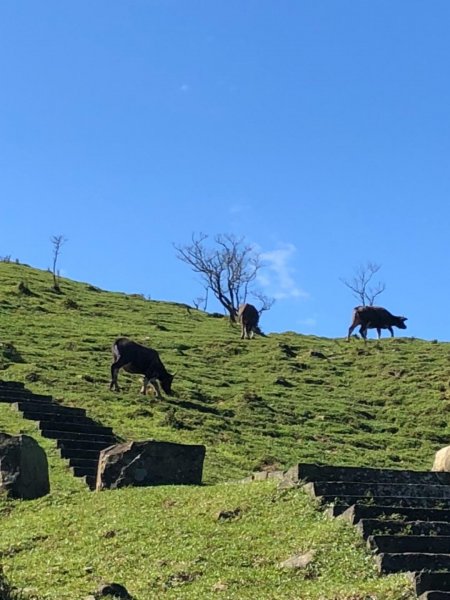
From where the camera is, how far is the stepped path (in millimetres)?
21609

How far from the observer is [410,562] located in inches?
481

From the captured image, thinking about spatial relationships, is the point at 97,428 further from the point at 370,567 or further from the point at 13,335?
the point at 13,335

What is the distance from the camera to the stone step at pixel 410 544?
12641mm

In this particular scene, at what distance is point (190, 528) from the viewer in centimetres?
1420

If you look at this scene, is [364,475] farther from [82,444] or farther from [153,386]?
[153,386]

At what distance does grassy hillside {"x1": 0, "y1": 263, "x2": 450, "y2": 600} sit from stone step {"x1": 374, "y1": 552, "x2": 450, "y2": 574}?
9.6 inches

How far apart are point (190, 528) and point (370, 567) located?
3.08m

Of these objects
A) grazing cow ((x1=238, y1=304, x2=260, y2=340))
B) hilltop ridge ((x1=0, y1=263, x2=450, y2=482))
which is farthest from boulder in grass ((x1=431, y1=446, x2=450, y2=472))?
grazing cow ((x1=238, y1=304, x2=260, y2=340))

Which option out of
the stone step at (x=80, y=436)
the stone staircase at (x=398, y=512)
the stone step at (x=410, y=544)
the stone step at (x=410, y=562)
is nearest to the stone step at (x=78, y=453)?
the stone step at (x=80, y=436)

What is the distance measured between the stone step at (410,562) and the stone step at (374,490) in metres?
2.21

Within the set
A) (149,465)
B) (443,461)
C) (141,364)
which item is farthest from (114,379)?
(443,461)

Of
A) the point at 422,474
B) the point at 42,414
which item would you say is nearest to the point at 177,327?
the point at 42,414

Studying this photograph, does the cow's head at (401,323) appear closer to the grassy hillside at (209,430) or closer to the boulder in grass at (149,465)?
the grassy hillside at (209,430)

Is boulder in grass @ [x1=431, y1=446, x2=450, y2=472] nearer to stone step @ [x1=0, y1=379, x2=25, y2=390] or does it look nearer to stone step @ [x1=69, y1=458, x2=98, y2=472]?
stone step @ [x1=69, y1=458, x2=98, y2=472]
